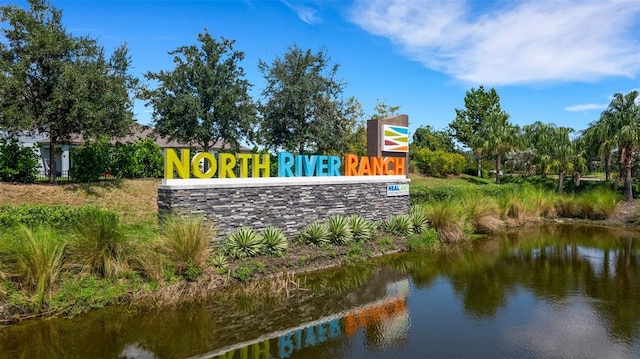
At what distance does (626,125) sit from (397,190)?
1625 cm

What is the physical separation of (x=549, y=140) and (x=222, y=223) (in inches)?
1059

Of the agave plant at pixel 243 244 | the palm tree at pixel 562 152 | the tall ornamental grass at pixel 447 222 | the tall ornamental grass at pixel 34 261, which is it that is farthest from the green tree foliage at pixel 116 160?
the palm tree at pixel 562 152

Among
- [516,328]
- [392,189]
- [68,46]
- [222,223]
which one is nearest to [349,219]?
[392,189]

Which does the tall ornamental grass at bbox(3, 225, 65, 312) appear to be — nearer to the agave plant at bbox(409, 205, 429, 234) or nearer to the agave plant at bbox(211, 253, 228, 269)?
the agave plant at bbox(211, 253, 228, 269)

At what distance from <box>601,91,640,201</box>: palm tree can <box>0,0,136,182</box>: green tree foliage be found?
2685 centimetres

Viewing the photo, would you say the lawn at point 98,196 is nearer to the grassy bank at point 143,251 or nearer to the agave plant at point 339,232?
the grassy bank at point 143,251

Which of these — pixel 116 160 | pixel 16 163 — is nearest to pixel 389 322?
pixel 16 163

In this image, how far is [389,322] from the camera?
321 inches

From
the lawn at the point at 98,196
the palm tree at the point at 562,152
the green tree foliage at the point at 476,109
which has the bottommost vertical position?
the lawn at the point at 98,196

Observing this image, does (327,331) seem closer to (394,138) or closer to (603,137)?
(394,138)

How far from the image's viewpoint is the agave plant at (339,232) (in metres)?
13.4

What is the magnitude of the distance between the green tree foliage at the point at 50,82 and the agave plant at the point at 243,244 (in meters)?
10.5

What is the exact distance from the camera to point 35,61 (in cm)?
1742

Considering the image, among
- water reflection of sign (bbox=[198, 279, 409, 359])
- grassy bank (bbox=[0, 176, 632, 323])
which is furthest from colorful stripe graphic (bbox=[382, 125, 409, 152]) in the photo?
water reflection of sign (bbox=[198, 279, 409, 359])
